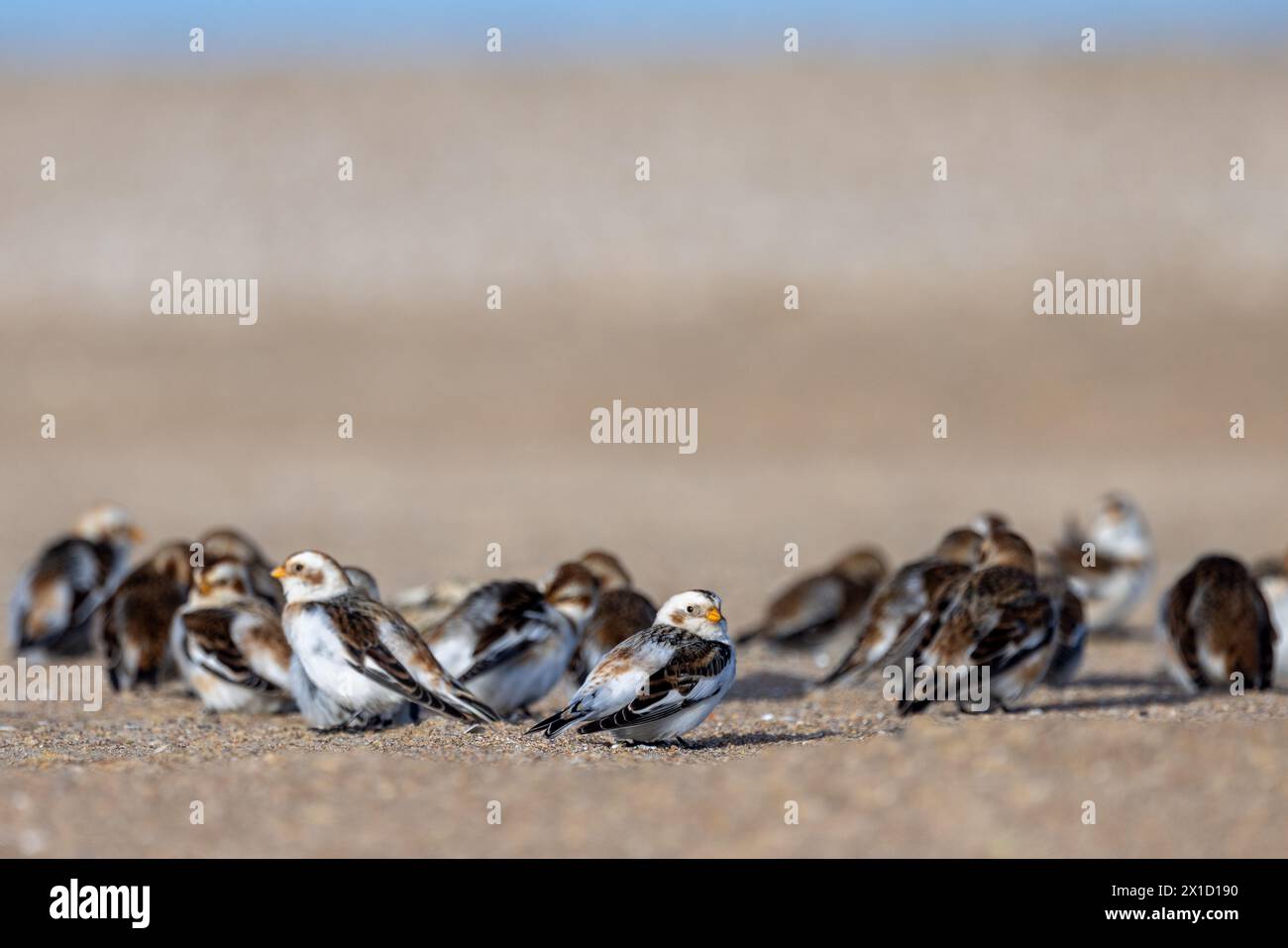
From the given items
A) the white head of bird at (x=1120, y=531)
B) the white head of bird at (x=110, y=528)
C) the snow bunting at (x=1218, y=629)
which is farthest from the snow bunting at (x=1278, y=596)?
the white head of bird at (x=110, y=528)

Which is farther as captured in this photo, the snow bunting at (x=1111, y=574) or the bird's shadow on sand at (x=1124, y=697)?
the snow bunting at (x=1111, y=574)

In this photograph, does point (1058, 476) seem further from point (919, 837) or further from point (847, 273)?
point (919, 837)

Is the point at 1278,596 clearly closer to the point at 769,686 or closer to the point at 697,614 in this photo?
the point at 769,686

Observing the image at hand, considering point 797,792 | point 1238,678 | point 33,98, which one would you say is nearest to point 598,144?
point 33,98

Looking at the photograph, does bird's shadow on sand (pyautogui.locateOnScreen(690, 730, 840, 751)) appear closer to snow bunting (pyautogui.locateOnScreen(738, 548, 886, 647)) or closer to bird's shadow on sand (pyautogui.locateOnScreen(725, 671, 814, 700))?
bird's shadow on sand (pyautogui.locateOnScreen(725, 671, 814, 700))

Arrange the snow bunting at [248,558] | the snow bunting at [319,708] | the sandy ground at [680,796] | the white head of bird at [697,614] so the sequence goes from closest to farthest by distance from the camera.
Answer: the sandy ground at [680,796] → the white head of bird at [697,614] → the snow bunting at [319,708] → the snow bunting at [248,558]

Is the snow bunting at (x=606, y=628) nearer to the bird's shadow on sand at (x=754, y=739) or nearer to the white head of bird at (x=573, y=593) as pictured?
the white head of bird at (x=573, y=593)

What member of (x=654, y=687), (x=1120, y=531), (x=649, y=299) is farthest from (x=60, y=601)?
(x=649, y=299)
